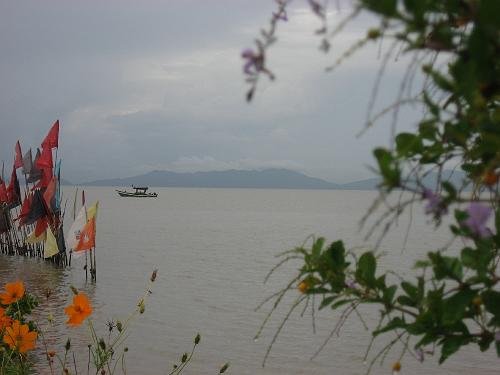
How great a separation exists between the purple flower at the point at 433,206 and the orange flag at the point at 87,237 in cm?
1342

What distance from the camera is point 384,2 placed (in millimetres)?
786

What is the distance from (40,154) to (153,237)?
18.8 meters

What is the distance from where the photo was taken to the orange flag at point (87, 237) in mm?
13969

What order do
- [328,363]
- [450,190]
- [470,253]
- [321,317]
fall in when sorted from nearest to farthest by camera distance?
[450,190], [470,253], [328,363], [321,317]

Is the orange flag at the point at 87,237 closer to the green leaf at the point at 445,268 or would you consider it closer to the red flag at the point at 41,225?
the red flag at the point at 41,225

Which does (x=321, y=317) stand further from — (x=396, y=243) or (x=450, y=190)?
(x=396, y=243)

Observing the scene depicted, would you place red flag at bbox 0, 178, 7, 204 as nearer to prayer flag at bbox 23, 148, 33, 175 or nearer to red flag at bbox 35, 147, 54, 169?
prayer flag at bbox 23, 148, 33, 175

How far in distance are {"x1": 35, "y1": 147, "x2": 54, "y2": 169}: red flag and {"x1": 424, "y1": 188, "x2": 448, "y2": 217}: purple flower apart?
16476 mm

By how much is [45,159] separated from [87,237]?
12.0ft

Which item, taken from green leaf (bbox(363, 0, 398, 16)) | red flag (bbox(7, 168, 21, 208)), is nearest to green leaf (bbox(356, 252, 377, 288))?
green leaf (bbox(363, 0, 398, 16))

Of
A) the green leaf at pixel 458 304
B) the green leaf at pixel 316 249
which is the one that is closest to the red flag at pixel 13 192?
the green leaf at pixel 316 249

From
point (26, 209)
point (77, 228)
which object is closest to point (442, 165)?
point (77, 228)

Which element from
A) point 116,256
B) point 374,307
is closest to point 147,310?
point 374,307

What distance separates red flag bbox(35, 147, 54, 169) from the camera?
653 inches
